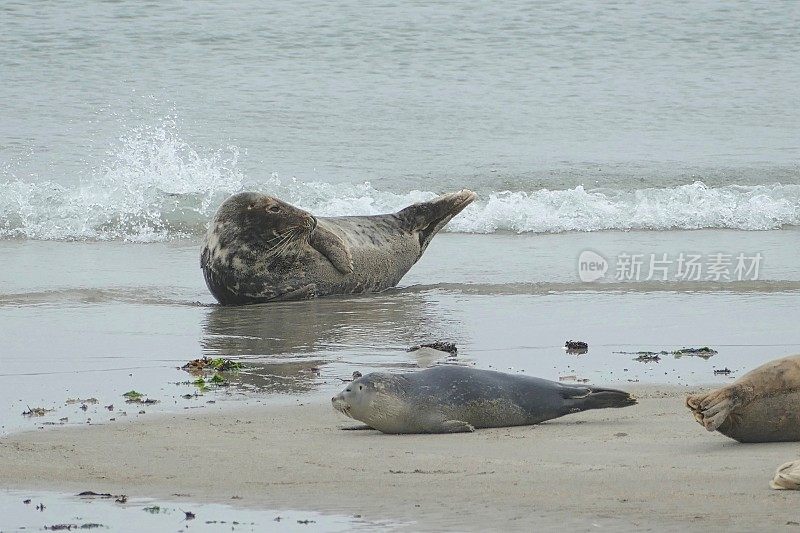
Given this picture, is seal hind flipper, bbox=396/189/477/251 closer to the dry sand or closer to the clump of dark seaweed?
the clump of dark seaweed

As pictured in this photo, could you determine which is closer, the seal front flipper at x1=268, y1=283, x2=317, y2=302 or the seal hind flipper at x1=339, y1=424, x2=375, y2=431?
the seal hind flipper at x1=339, y1=424, x2=375, y2=431

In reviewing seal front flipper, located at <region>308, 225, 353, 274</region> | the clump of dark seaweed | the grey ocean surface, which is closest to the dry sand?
the grey ocean surface

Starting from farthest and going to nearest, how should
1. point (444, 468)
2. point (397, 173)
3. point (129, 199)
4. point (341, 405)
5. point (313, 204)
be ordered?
point (397, 173) < point (313, 204) < point (129, 199) < point (341, 405) < point (444, 468)

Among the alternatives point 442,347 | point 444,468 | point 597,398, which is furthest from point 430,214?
point 444,468

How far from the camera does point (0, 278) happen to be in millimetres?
10000

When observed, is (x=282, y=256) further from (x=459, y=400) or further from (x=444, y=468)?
(x=444, y=468)

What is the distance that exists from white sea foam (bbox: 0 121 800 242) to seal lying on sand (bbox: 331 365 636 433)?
7261 millimetres

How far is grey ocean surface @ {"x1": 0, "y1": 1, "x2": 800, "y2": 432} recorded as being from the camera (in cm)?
718

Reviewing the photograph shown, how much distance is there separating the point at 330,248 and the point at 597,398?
14.3 feet

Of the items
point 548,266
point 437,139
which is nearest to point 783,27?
point 437,139

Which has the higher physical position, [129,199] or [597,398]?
[129,199]

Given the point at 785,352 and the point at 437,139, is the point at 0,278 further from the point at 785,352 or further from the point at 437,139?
the point at 437,139

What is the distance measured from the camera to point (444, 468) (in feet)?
14.1

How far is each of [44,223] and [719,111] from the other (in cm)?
1066
